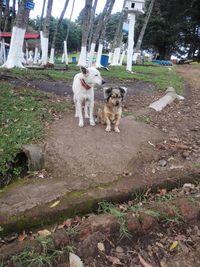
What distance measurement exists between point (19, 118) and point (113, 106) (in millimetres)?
2006

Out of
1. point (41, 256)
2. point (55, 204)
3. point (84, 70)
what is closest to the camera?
point (41, 256)

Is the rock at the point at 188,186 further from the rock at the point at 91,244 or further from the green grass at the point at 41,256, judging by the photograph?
the green grass at the point at 41,256

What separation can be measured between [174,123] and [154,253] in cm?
477

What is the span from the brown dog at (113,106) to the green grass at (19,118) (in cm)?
129

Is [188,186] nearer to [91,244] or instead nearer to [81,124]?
[91,244]

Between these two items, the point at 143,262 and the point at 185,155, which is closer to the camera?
the point at 143,262

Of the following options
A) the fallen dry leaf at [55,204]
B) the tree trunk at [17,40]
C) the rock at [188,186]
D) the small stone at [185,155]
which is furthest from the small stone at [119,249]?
the tree trunk at [17,40]

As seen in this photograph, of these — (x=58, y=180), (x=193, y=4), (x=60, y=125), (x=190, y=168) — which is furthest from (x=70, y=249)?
(x=193, y=4)

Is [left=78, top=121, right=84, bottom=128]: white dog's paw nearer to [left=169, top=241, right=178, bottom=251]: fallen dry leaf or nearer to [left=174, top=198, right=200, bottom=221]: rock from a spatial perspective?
[left=174, top=198, right=200, bottom=221]: rock

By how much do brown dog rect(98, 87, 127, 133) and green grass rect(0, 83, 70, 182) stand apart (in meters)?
1.29

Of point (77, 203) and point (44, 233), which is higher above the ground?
point (77, 203)

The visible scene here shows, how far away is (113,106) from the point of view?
20.4 feet

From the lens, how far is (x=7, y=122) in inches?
253

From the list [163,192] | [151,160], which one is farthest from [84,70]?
[163,192]
